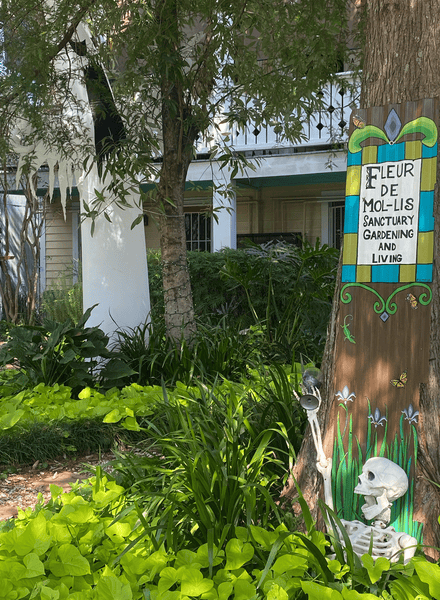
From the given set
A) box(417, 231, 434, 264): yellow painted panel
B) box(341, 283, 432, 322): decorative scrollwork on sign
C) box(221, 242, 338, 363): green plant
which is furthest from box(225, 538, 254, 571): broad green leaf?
box(221, 242, 338, 363): green plant

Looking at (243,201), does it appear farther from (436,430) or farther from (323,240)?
(436,430)

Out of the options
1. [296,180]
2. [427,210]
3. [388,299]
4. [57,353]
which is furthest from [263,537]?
[296,180]

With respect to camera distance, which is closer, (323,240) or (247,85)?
(247,85)

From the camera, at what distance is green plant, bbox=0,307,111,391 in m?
4.98

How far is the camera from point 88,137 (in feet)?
19.3

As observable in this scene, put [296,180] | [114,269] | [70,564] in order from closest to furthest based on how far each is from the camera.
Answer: [70,564]
[114,269]
[296,180]

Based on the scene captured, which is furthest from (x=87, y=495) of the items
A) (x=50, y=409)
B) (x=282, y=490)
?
(x=50, y=409)

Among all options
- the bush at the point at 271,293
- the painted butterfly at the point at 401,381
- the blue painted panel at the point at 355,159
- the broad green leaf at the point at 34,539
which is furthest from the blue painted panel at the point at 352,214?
the bush at the point at 271,293

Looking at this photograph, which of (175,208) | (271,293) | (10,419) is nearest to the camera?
(10,419)

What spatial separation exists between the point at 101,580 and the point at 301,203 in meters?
11.9

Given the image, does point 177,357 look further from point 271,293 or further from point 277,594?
point 277,594

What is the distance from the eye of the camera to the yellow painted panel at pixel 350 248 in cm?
243

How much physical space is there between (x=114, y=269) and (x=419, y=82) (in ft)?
12.9

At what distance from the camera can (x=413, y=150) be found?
7.55 feet
